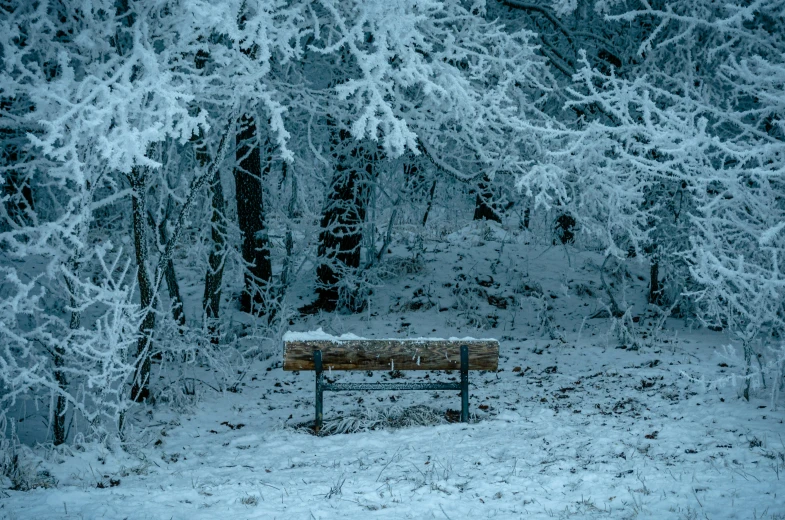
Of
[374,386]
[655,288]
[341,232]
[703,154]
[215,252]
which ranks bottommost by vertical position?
[374,386]

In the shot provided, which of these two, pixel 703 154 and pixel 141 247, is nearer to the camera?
pixel 703 154

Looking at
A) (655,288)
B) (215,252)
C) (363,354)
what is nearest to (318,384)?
(363,354)

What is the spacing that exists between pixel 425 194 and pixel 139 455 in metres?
9.07

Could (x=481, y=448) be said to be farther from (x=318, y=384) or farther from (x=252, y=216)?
(x=252, y=216)

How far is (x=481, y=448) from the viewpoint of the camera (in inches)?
219

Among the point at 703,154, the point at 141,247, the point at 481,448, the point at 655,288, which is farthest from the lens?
the point at 655,288

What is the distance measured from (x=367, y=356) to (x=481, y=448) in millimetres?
1498

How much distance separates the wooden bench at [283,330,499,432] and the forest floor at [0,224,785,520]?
33cm

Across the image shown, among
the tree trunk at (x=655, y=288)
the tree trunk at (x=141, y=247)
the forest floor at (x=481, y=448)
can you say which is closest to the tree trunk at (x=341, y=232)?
the forest floor at (x=481, y=448)

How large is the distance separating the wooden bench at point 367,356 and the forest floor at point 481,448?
326mm

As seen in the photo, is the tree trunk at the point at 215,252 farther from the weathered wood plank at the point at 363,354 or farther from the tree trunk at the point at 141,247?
the weathered wood plank at the point at 363,354

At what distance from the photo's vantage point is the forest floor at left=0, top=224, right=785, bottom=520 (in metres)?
4.07

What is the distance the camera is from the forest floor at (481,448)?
13.4 ft

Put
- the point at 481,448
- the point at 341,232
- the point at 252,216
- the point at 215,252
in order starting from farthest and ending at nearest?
1. the point at 341,232
2. the point at 252,216
3. the point at 215,252
4. the point at 481,448
